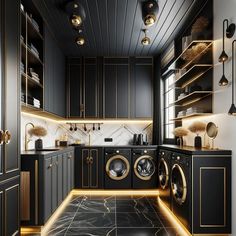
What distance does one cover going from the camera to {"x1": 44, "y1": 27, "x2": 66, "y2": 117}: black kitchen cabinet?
3664mm

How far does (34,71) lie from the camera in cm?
349

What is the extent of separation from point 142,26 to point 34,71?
5.55 feet

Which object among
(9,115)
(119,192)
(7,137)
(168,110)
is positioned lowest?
(119,192)

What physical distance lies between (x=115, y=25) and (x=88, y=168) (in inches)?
102

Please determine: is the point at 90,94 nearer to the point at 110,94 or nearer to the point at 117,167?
the point at 110,94

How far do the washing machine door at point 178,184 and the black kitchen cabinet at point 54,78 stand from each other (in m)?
1.97

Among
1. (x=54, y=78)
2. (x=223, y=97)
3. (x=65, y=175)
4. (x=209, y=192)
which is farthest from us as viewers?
(x=54, y=78)

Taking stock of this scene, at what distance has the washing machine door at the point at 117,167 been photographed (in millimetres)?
4688

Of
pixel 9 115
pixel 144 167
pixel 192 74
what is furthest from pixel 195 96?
pixel 9 115

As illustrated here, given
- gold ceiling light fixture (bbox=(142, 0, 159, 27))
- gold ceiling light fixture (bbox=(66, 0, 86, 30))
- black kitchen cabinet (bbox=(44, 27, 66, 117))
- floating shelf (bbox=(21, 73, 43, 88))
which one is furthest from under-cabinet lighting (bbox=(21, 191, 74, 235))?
gold ceiling light fixture (bbox=(142, 0, 159, 27))

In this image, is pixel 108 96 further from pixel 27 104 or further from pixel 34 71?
pixel 27 104

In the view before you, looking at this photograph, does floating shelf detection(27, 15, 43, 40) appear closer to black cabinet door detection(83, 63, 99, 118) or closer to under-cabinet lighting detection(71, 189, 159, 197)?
black cabinet door detection(83, 63, 99, 118)

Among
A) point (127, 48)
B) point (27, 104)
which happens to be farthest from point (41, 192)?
point (127, 48)

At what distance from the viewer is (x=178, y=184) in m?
2.95
